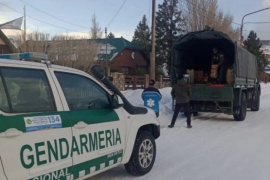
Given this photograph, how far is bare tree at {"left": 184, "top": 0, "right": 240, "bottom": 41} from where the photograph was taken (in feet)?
141

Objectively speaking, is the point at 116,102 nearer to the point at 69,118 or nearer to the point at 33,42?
the point at 69,118

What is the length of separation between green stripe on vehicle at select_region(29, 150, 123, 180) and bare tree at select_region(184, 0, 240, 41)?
1531 inches

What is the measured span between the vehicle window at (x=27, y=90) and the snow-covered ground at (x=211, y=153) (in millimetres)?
2127

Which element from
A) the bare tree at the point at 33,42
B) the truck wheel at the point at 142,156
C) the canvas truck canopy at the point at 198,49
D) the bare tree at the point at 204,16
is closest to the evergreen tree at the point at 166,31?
the bare tree at the point at 204,16

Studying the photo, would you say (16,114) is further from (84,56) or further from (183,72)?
(84,56)

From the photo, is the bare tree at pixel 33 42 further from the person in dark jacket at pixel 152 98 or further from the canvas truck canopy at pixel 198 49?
the person in dark jacket at pixel 152 98

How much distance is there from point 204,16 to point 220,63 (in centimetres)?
2999

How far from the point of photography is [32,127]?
12.1 ft

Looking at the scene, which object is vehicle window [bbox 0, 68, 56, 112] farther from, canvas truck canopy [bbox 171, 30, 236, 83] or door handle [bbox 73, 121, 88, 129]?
canvas truck canopy [bbox 171, 30, 236, 83]

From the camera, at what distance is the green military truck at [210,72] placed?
12789mm

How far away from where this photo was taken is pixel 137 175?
19.0 feet

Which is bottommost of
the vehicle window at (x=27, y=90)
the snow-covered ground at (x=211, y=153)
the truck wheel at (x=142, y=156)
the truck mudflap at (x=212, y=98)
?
the snow-covered ground at (x=211, y=153)

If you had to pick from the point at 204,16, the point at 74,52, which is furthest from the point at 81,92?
the point at 204,16

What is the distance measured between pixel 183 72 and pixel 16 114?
37.6ft
